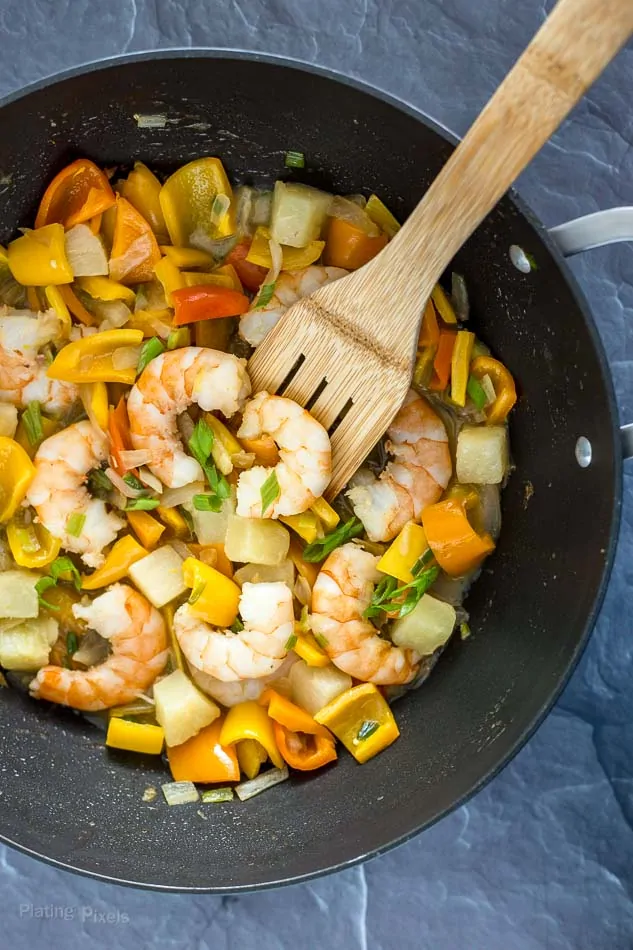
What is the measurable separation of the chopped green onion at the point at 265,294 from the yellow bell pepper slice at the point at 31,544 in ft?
2.30

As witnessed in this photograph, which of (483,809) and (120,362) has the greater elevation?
(120,362)

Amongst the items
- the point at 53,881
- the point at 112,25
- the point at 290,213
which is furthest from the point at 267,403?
the point at 53,881

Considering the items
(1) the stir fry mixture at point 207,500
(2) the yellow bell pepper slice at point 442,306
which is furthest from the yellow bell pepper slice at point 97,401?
(2) the yellow bell pepper slice at point 442,306

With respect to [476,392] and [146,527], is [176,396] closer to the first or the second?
[146,527]

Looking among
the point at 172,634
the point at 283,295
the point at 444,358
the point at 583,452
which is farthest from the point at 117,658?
the point at 583,452

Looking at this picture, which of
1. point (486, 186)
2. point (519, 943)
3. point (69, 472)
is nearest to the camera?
point (486, 186)

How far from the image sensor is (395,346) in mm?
2002

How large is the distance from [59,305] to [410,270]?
0.81m

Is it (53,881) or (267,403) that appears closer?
(267,403)

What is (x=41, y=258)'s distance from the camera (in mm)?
2148

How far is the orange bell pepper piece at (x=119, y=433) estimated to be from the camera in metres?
2.12

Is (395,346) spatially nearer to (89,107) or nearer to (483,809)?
(89,107)

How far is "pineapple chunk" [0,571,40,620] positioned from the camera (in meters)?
2.14

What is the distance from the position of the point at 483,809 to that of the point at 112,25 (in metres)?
2.08
